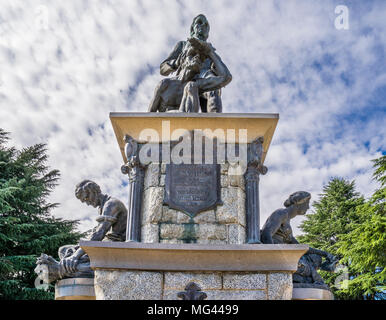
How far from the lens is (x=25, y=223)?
60.8 feet

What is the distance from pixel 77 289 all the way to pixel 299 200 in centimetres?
311

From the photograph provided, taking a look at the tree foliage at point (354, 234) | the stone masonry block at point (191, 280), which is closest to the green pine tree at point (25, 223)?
the tree foliage at point (354, 234)

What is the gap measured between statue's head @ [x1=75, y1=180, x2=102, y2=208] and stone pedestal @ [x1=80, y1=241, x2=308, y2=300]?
1.35m

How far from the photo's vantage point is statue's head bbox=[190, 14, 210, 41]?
245 inches

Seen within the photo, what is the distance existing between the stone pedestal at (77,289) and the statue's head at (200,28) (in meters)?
3.94

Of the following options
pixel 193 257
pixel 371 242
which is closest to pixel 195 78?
pixel 193 257

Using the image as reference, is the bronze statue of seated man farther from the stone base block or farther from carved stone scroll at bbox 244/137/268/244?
the stone base block

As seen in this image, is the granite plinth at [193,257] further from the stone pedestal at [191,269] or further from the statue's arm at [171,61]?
the statue's arm at [171,61]

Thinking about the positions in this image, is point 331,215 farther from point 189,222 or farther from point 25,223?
point 189,222

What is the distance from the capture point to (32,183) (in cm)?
2033

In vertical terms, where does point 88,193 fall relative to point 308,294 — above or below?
above

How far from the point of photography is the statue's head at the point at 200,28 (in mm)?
6219

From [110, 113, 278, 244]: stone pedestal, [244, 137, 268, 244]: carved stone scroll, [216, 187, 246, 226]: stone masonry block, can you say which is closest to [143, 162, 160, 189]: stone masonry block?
[110, 113, 278, 244]: stone pedestal
